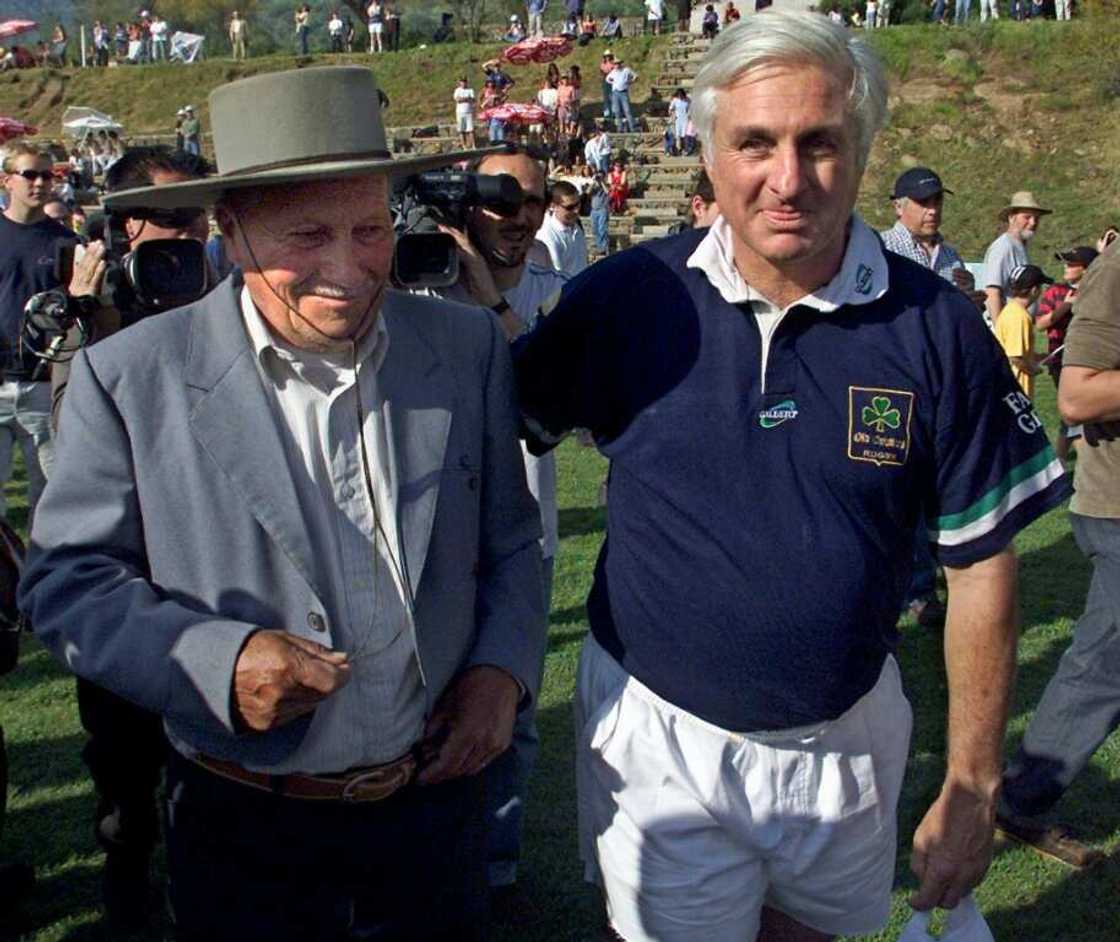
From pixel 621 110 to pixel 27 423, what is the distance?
2553 cm

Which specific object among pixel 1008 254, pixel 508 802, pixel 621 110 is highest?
pixel 1008 254

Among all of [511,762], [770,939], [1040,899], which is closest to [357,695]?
[770,939]

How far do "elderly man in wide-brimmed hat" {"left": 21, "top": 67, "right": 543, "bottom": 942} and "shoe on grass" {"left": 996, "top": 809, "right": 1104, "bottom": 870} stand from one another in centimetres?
235

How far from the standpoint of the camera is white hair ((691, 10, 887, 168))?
6.93 ft

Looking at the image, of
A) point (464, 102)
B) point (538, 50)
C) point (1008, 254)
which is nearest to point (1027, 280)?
point (1008, 254)

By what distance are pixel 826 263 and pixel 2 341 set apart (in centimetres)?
473

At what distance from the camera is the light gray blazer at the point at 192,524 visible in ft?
6.44

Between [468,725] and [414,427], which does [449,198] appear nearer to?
[414,427]

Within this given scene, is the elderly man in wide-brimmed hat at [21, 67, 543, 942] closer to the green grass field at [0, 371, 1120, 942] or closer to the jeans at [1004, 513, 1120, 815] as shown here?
the green grass field at [0, 371, 1120, 942]

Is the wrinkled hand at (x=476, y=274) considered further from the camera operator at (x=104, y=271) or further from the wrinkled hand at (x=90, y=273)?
the wrinkled hand at (x=90, y=273)

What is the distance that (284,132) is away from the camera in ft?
6.70

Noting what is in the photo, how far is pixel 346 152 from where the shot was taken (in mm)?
2072

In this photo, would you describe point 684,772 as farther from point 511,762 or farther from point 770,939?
point 511,762

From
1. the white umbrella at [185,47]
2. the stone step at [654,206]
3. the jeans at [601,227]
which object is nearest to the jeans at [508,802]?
the jeans at [601,227]
